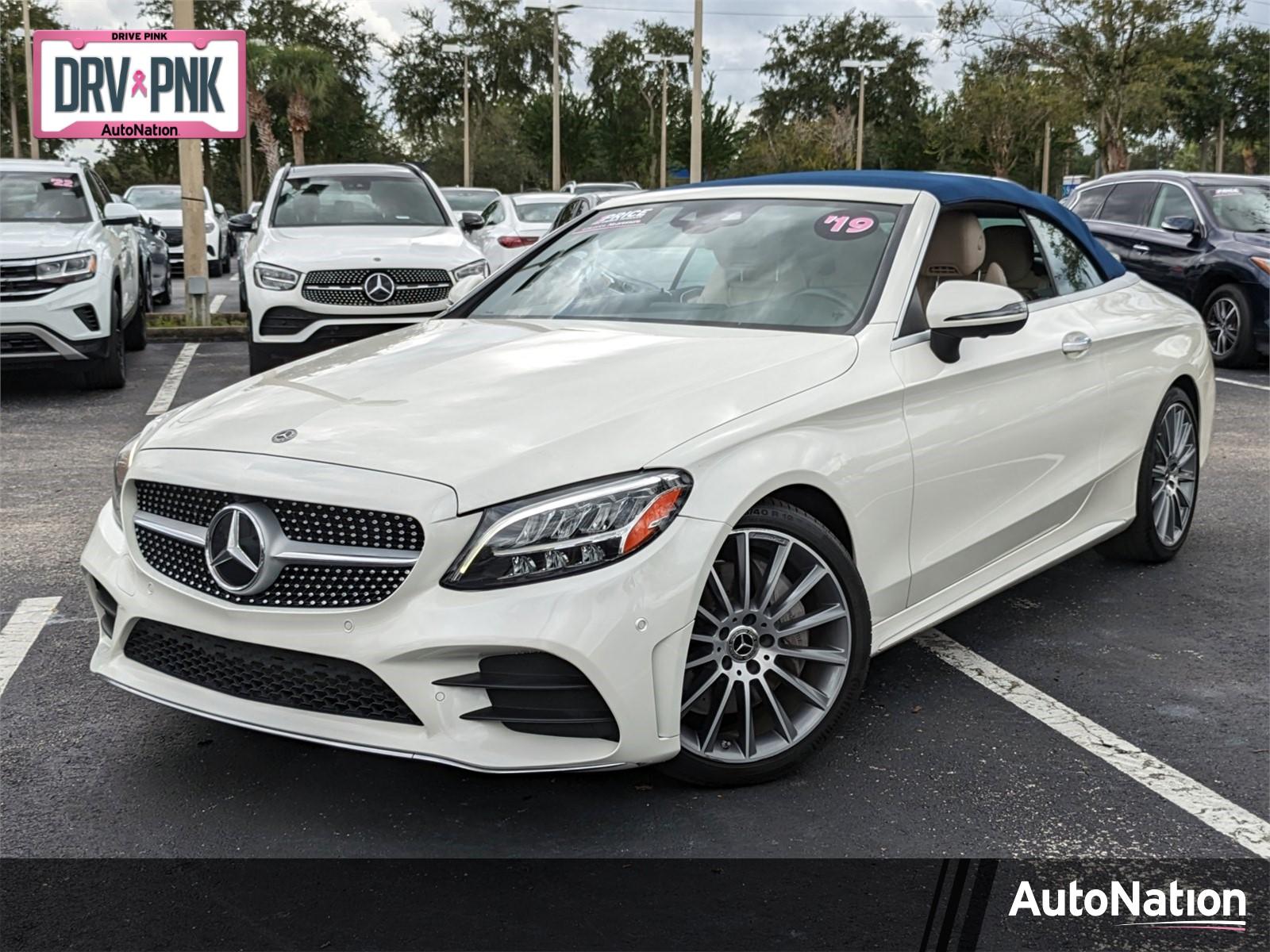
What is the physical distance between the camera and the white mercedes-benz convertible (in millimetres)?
3164

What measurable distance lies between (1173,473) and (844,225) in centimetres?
200

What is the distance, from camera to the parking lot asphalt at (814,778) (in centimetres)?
334

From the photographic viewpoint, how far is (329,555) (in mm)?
3225

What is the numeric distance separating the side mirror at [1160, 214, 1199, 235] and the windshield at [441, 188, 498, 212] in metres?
14.0

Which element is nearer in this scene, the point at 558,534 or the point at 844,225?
the point at 558,534

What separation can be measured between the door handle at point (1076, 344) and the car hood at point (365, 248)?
6962 mm

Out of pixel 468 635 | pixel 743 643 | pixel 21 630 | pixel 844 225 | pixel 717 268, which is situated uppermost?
pixel 844 225

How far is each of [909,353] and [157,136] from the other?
1216 cm

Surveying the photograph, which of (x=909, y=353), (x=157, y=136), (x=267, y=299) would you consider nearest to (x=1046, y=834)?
(x=909, y=353)

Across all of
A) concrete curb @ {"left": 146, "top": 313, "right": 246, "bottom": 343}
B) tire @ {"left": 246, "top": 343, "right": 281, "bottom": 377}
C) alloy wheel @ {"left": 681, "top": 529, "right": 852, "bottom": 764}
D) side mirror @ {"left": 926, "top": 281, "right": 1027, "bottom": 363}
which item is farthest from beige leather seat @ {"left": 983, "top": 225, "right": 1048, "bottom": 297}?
concrete curb @ {"left": 146, "top": 313, "right": 246, "bottom": 343}

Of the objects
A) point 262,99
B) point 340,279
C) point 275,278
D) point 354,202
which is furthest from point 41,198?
point 262,99

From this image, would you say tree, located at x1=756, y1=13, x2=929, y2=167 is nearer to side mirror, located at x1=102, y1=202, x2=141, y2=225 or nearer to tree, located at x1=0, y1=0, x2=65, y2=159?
tree, located at x1=0, y1=0, x2=65, y2=159

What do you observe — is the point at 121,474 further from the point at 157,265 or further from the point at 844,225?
the point at 157,265

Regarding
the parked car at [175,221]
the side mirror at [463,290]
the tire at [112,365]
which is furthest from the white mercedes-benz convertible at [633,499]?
the parked car at [175,221]
